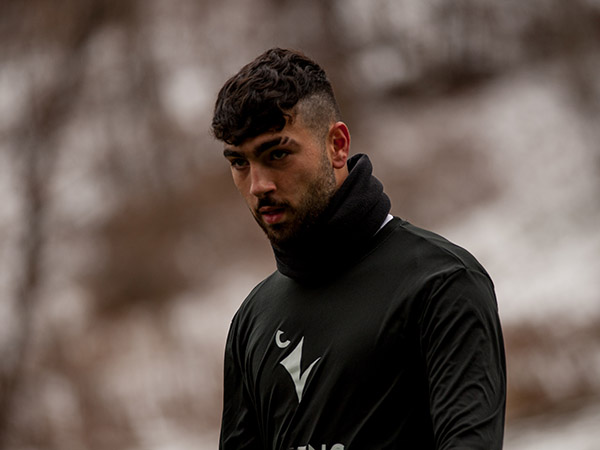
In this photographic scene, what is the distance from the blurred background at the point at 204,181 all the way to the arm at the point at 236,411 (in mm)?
5427

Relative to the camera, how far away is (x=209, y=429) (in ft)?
26.7

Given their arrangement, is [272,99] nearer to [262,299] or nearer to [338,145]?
[338,145]

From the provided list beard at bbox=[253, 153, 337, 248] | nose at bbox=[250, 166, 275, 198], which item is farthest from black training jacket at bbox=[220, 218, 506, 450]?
nose at bbox=[250, 166, 275, 198]

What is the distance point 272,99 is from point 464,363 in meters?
0.62

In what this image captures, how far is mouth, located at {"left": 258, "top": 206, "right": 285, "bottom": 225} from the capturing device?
202 cm

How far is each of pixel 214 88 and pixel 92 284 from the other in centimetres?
211

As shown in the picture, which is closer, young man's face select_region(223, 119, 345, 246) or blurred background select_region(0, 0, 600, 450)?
young man's face select_region(223, 119, 345, 246)

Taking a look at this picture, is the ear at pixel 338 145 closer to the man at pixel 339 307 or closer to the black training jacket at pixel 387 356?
the man at pixel 339 307

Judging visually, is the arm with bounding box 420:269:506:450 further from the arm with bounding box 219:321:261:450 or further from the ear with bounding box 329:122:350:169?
the arm with bounding box 219:321:261:450

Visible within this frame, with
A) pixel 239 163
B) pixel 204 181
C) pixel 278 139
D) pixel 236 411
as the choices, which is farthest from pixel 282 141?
pixel 204 181

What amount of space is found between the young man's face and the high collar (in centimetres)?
2

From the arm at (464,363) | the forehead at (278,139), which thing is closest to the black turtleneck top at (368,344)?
the arm at (464,363)

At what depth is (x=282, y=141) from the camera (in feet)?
6.50

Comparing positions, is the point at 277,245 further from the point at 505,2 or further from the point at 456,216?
the point at 505,2
